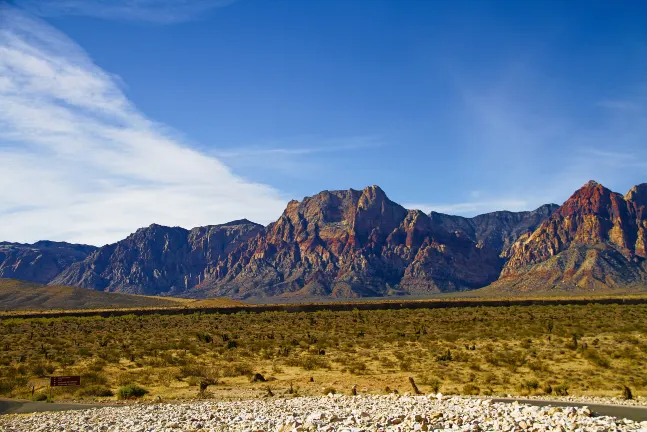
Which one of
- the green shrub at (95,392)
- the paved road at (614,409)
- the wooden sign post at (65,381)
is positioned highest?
the paved road at (614,409)

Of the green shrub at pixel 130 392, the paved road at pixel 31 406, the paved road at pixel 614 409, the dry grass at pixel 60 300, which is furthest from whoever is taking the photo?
the dry grass at pixel 60 300

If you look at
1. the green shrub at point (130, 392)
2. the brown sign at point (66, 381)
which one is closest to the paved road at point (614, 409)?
the green shrub at point (130, 392)

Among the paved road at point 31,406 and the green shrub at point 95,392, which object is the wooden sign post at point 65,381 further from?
the paved road at point 31,406

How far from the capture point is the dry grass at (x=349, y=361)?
25.6 metres

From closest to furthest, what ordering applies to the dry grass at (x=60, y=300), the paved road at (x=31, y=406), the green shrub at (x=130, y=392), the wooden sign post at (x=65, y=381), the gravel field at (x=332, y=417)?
the gravel field at (x=332, y=417)
the paved road at (x=31, y=406)
the green shrub at (x=130, y=392)
the wooden sign post at (x=65, y=381)
the dry grass at (x=60, y=300)

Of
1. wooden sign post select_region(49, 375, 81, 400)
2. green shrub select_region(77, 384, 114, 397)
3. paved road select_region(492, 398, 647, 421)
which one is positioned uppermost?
paved road select_region(492, 398, 647, 421)

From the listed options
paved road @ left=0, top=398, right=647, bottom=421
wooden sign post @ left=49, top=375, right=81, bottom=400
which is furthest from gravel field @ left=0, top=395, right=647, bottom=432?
wooden sign post @ left=49, top=375, right=81, bottom=400

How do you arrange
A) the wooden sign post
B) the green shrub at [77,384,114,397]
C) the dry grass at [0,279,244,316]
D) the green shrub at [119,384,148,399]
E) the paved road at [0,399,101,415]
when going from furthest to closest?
the dry grass at [0,279,244,316]
the wooden sign post
the green shrub at [77,384,114,397]
the green shrub at [119,384,148,399]
the paved road at [0,399,101,415]

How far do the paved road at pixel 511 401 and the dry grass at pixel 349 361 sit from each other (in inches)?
89.0

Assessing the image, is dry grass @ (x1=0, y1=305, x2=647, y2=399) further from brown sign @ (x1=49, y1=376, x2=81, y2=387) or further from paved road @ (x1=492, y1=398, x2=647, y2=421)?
paved road @ (x1=492, y1=398, x2=647, y2=421)

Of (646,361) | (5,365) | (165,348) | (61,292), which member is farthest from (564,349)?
(61,292)

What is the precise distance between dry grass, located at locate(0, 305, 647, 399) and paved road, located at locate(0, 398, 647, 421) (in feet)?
7.41

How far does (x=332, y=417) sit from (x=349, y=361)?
1872cm

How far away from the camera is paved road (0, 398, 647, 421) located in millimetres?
16828
